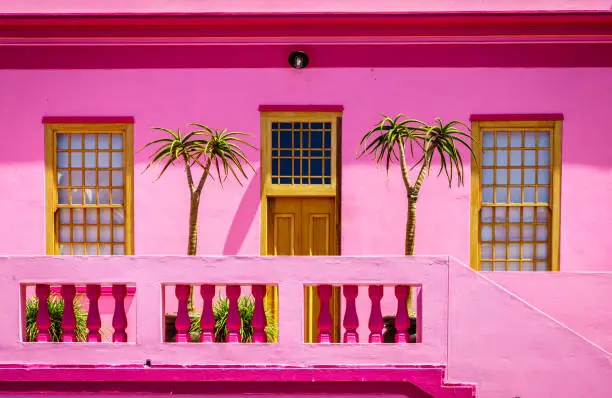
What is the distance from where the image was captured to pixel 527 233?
737 centimetres

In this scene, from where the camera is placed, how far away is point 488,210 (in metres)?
7.34

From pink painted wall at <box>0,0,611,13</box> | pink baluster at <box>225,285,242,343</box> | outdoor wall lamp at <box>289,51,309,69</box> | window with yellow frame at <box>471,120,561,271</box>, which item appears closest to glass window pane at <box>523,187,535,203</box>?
window with yellow frame at <box>471,120,561,271</box>

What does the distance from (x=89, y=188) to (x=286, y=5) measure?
12.0ft

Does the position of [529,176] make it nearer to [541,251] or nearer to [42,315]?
[541,251]

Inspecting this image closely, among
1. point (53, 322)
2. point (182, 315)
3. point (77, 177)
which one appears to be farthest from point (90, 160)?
point (182, 315)

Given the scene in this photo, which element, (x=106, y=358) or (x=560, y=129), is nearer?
(x=106, y=358)

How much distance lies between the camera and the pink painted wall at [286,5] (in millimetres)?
7285

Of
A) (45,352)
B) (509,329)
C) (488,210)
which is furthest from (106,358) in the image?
(488,210)

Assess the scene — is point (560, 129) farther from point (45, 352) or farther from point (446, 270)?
point (45, 352)

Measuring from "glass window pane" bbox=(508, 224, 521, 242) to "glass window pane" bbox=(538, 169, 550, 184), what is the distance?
0.68m

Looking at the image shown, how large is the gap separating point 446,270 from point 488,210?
319 cm

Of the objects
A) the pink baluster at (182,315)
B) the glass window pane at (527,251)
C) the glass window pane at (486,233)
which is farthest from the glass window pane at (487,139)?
the pink baluster at (182,315)

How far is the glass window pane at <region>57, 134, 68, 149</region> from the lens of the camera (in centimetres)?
734

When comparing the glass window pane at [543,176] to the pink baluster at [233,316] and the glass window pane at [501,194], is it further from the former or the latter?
the pink baluster at [233,316]
